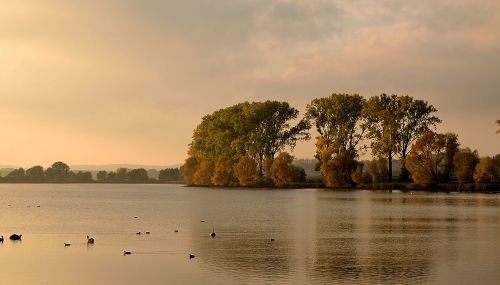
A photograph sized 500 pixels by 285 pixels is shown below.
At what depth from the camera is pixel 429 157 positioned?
131 meters

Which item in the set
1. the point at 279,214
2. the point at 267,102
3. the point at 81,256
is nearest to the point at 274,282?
the point at 81,256

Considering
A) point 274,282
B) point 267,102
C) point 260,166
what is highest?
point 267,102

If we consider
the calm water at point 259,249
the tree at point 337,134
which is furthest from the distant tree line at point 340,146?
the calm water at point 259,249

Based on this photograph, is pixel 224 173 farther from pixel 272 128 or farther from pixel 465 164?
pixel 465 164

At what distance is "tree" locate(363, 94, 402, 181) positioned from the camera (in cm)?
13525

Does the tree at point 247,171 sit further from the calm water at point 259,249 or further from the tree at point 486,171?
the calm water at point 259,249

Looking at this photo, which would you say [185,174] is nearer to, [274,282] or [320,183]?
[320,183]

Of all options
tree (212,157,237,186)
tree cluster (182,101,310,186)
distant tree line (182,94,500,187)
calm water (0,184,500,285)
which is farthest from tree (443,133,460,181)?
calm water (0,184,500,285)

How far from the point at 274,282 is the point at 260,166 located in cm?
12776

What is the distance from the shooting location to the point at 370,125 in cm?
13988


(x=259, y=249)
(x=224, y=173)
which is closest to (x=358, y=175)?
(x=224, y=173)

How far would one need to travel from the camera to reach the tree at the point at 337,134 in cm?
14025

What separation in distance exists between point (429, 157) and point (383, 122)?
39.4 ft

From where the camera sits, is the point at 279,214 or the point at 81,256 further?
the point at 279,214
